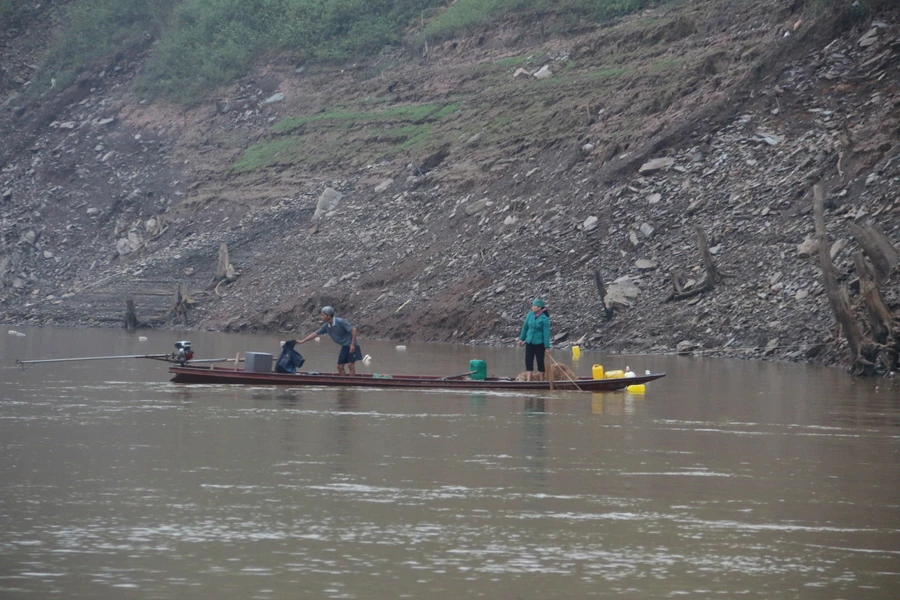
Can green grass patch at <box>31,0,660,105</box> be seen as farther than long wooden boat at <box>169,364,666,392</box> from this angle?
Yes

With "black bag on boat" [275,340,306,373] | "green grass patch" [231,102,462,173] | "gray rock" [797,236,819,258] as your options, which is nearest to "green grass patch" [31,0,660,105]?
"green grass patch" [231,102,462,173]

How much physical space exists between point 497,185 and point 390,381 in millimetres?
22655

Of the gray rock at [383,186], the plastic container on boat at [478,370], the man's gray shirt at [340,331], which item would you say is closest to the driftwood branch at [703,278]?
the plastic container on boat at [478,370]

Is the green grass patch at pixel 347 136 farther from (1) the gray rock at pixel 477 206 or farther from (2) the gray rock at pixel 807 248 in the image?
(2) the gray rock at pixel 807 248

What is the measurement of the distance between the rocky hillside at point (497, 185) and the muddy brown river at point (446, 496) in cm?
1095

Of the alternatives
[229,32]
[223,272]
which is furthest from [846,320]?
[229,32]

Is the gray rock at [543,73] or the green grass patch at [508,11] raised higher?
the green grass patch at [508,11]

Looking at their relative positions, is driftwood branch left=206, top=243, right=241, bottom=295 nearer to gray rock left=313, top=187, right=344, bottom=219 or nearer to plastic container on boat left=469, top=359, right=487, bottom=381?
gray rock left=313, top=187, right=344, bottom=219

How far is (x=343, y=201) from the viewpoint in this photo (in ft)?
155

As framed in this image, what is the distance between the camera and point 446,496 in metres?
10.9

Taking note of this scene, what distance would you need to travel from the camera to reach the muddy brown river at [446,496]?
8.30 m

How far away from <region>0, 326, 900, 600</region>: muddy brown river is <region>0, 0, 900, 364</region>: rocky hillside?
1095 cm

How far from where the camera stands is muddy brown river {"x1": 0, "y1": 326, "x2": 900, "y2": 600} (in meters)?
8.30

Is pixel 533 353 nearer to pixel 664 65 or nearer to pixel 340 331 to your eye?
pixel 340 331
